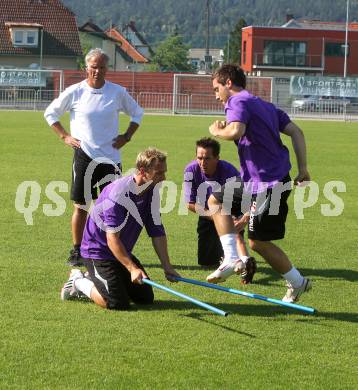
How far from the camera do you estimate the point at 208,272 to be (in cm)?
898

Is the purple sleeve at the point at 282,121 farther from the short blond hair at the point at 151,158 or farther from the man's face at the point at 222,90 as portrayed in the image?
the short blond hair at the point at 151,158

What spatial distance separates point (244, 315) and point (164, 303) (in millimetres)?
726

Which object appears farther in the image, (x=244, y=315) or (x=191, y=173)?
(x=191, y=173)

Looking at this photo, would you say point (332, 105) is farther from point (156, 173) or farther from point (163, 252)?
point (156, 173)

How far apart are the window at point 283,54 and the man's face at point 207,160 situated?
2949 inches

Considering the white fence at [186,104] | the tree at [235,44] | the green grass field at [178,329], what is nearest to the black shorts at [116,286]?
the green grass field at [178,329]

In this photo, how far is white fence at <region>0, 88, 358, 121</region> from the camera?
4238 cm

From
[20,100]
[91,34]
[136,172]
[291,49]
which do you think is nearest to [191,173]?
[136,172]

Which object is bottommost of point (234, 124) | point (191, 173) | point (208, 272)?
point (208, 272)

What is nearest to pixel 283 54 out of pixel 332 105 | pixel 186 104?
pixel 332 105

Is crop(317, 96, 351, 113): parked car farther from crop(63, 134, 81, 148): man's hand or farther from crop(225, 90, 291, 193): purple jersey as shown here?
crop(225, 90, 291, 193): purple jersey

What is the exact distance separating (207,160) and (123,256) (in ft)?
6.32

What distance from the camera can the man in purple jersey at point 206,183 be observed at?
8.79 meters

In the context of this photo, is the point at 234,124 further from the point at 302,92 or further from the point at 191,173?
the point at 302,92
